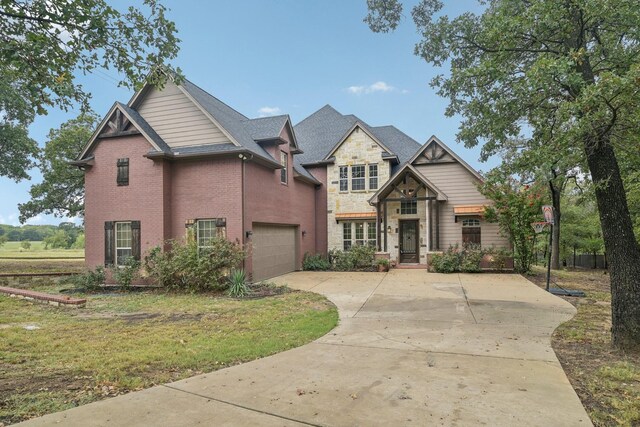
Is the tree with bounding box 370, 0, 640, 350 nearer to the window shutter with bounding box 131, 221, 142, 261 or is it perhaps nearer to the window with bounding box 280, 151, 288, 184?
the window with bounding box 280, 151, 288, 184

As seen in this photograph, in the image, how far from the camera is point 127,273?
39.9 ft

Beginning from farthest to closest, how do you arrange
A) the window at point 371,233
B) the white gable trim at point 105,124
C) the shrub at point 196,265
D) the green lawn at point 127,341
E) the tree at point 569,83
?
the window at point 371,233 → the white gable trim at point 105,124 → the shrub at point 196,265 → the tree at point 569,83 → the green lawn at point 127,341

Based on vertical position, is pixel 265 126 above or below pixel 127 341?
above

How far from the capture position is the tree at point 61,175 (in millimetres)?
21969

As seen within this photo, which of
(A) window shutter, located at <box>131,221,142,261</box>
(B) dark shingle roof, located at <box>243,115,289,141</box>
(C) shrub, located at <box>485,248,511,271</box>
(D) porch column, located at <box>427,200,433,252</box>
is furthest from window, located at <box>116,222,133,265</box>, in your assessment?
(C) shrub, located at <box>485,248,511,271</box>

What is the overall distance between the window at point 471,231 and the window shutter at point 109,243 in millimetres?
15480

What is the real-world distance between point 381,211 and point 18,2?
1549cm

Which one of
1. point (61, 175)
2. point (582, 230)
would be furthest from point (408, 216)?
point (61, 175)

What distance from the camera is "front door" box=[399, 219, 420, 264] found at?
717 inches

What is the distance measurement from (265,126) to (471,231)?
11087mm

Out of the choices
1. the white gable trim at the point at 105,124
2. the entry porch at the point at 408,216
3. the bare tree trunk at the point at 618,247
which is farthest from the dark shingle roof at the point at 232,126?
the bare tree trunk at the point at 618,247

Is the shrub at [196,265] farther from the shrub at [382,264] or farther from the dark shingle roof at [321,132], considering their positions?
the dark shingle roof at [321,132]

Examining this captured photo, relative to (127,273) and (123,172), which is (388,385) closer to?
(127,273)

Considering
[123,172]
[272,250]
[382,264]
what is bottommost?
[382,264]
